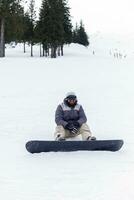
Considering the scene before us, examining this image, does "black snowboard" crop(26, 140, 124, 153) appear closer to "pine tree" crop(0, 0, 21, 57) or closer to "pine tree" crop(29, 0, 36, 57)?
"pine tree" crop(0, 0, 21, 57)

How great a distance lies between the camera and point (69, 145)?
9.80 metres

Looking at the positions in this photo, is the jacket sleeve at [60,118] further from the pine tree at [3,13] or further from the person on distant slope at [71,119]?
the pine tree at [3,13]

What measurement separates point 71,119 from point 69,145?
135 centimetres

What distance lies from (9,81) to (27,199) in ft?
68.3

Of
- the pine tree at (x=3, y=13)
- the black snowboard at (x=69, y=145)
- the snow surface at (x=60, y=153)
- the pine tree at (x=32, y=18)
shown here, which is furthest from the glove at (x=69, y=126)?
the pine tree at (x=32, y=18)

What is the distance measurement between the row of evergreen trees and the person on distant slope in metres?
38.5

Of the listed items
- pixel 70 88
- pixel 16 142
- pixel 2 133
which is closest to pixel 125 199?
pixel 16 142

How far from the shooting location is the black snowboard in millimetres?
9750

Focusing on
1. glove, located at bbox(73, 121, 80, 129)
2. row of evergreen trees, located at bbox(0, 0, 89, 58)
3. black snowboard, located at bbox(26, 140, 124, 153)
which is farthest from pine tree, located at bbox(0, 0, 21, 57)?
black snowboard, located at bbox(26, 140, 124, 153)

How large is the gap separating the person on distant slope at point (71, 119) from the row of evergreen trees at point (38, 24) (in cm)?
3853

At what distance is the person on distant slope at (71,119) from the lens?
10812mm

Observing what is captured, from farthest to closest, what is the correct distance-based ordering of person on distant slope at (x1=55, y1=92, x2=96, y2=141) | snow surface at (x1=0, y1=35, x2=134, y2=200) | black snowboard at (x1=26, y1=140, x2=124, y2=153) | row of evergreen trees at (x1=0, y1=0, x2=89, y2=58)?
1. row of evergreen trees at (x1=0, y1=0, x2=89, y2=58)
2. person on distant slope at (x1=55, y1=92, x2=96, y2=141)
3. black snowboard at (x1=26, y1=140, x2=124, y2=153)
4. snow surface at (x1=0, y1=35, x2=134, y2=200)

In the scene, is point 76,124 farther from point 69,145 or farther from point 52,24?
point 52,24

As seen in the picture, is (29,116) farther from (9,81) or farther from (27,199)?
(9,81)
